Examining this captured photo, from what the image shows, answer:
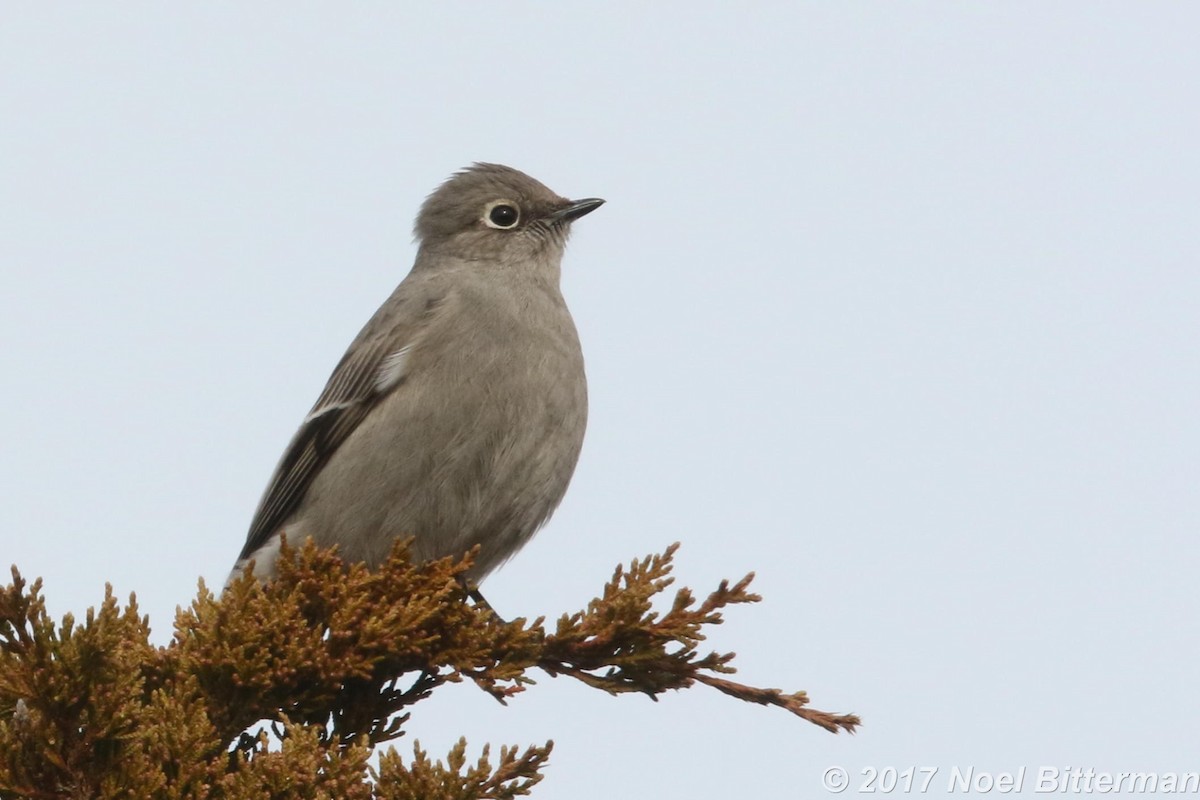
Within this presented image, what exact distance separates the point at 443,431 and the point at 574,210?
2.27 m

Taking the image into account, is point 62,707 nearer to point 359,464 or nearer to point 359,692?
point 359,692

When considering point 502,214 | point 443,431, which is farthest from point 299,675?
point 502,214

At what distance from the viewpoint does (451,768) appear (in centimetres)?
456

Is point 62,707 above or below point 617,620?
below

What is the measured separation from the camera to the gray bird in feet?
22.5

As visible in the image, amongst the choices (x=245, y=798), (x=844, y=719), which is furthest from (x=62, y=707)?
(x=844, y=719)

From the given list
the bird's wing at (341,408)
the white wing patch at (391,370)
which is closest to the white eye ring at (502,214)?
the bird's wing at (341,408)

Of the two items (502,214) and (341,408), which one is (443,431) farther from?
(502,214)

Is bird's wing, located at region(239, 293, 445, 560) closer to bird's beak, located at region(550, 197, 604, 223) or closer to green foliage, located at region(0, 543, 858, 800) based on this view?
bird's beak, located at region(550, 197, 604, 223)

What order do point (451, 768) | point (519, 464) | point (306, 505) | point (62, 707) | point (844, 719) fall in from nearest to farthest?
point (62, 707), point (451, 768), point (844, 719), point (519, 464), point (306, 505)

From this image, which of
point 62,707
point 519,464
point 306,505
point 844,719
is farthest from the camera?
point 306,505

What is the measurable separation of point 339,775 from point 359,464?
2.85 meters

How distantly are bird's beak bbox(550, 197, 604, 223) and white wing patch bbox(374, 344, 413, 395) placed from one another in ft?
5.49

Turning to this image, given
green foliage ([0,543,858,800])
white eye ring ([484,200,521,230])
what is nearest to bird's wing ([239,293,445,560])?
white eye ring ([484,200,521,230])
